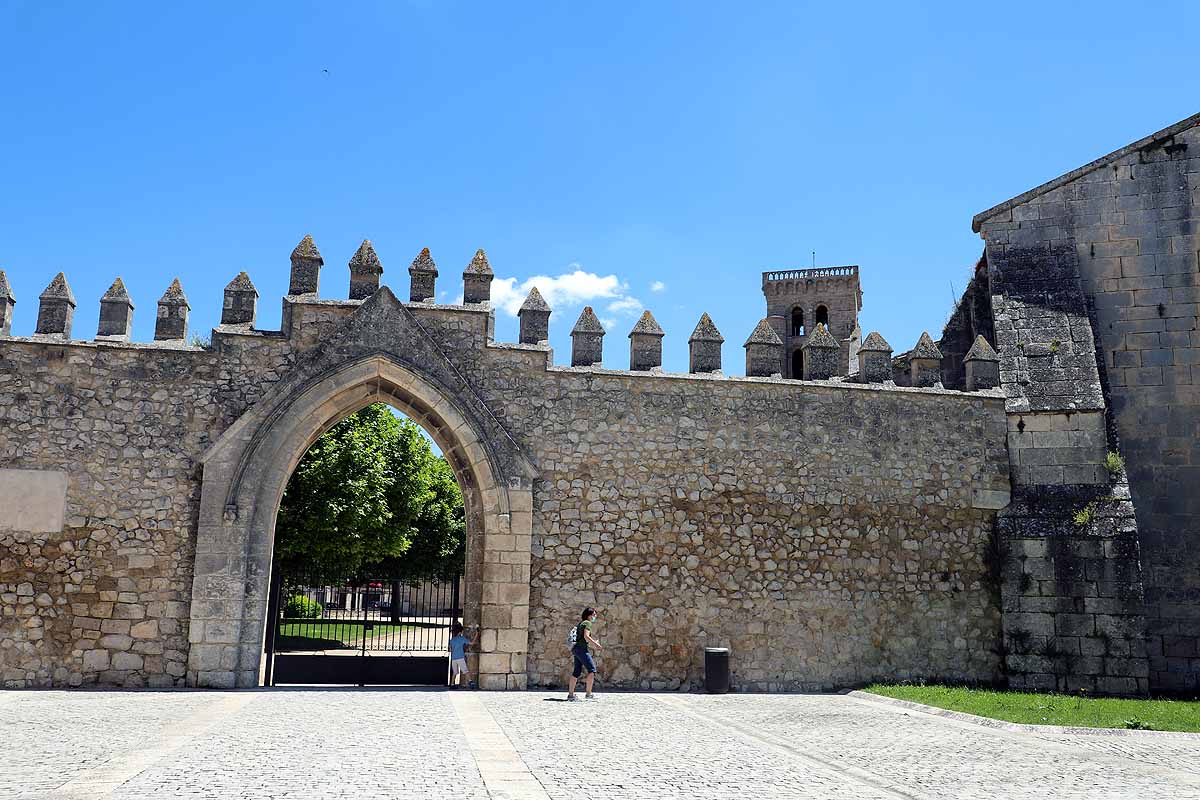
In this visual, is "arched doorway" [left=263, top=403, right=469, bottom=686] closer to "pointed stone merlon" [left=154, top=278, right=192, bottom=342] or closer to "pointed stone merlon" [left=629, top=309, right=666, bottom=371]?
"pointed stone merlon" [left=154, top=278, right=192, bottom=342]

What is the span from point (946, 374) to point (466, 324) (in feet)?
25.5

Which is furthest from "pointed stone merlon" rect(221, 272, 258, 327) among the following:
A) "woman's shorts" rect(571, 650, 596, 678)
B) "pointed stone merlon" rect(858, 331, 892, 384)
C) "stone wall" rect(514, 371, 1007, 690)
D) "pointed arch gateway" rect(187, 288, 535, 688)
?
"pointed stone merlon" rect(858, 331, 892, 384)

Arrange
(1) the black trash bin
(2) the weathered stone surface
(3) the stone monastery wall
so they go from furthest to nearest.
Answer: (2) the weathered stone surface
(1) the black trash bin
(3) the stone monastery wall

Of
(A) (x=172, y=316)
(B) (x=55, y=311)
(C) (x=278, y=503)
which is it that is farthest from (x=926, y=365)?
(B) (x=55, y=311)

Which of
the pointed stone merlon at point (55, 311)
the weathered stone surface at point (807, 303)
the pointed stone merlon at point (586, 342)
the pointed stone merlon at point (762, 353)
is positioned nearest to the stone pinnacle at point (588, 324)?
the pointed stone merlon at point (586, 342)

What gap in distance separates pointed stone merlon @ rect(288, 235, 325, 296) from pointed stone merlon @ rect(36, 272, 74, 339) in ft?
8.76

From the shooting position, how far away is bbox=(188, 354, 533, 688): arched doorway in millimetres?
10805

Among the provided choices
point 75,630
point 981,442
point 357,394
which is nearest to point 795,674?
point 981,442

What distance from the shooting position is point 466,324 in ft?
39.5

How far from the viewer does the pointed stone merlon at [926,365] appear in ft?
43.7

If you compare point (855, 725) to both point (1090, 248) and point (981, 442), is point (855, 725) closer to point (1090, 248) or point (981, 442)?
point (981, 442)

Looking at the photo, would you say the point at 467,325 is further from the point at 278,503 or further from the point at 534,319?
the point at 278,503

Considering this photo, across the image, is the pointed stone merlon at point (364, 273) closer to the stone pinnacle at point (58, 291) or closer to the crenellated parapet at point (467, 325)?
the crenellated parapet at point (467, 325)

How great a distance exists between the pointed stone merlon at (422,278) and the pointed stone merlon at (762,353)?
4.46m
